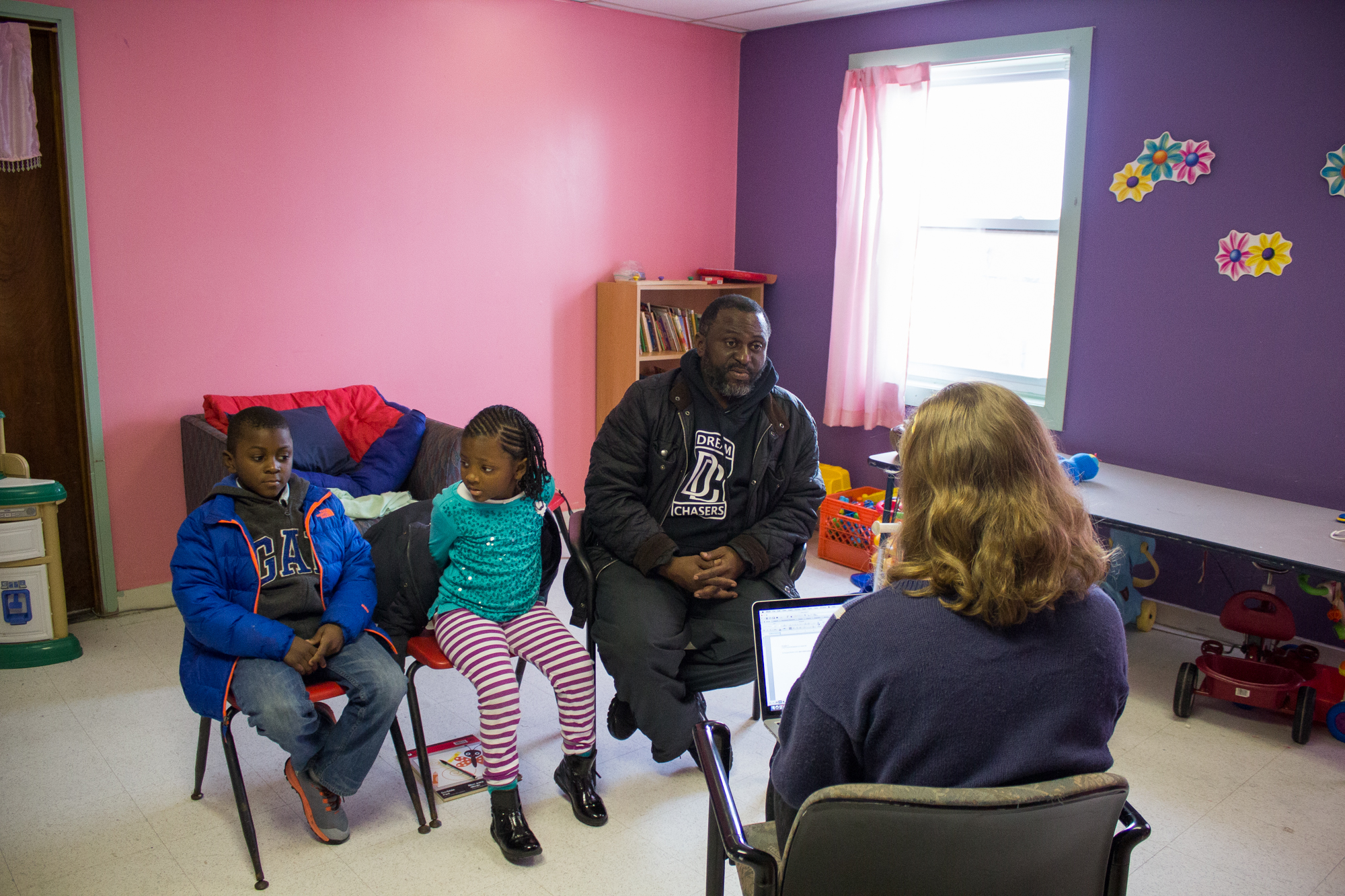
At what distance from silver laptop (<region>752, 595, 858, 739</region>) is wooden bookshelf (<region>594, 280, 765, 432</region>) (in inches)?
107

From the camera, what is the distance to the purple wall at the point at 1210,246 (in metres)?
3.29

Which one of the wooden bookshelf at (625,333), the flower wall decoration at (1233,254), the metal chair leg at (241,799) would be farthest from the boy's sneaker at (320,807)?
the flower wall decoration at (1233,254)

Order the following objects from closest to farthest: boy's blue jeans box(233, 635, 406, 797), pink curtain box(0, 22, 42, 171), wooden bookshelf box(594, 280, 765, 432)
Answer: boy's blue jeans box(233, 635, 406, 797) → pink curtain box(0, 22, 42, 171) → wooden bookshelf box(594, 280, 765, 432)

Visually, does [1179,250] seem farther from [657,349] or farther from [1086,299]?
[657,349]

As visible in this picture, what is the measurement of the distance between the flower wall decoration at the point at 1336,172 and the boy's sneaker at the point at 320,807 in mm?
3461

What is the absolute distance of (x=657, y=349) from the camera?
4746 mm

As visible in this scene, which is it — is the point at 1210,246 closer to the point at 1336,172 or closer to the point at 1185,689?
the point at 1336,172

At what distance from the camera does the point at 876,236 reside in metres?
4.46

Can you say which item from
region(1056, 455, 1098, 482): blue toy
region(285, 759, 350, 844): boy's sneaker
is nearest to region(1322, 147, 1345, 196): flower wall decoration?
region(1056, 455, 1098, 482): blue toy

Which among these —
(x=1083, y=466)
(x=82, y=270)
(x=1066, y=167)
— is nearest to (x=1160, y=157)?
(x=1066, y=167)

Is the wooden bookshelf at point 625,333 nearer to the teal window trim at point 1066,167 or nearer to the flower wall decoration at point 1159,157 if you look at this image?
the teal window trim at point 1066,167

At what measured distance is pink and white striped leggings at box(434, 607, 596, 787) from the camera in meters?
2.24

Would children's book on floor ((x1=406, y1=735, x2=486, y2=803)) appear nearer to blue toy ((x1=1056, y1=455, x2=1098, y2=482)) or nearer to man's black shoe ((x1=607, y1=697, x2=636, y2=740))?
man's black shoe ((x1=607, y1=697, x2=636, y2=740))

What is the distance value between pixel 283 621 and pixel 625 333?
262 centimetres
